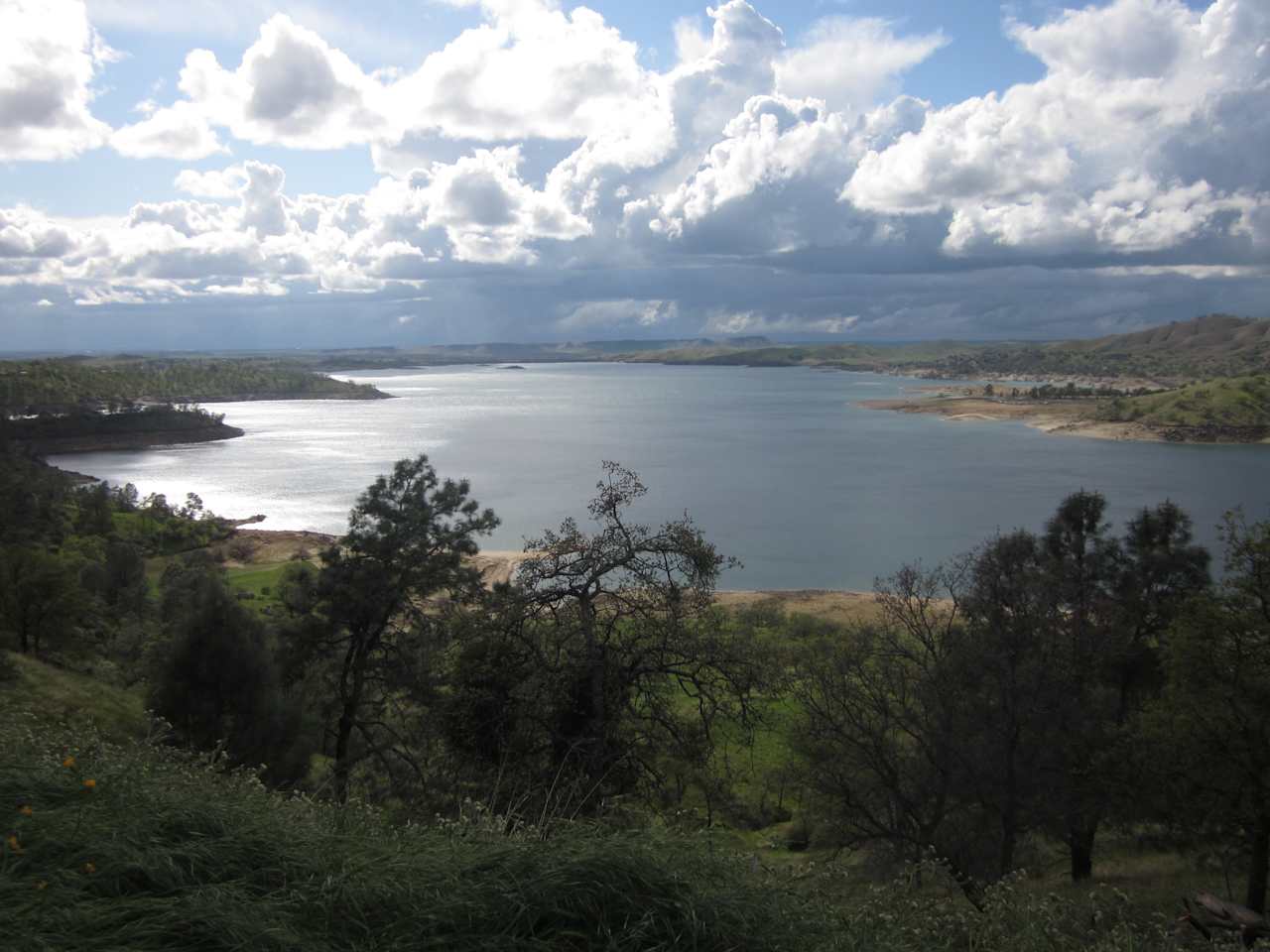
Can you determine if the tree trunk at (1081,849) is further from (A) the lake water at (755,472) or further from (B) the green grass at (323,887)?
(A) the lake water at (755,472)

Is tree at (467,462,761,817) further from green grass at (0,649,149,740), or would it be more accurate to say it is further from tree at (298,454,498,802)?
green grass at (0,649,149,740)

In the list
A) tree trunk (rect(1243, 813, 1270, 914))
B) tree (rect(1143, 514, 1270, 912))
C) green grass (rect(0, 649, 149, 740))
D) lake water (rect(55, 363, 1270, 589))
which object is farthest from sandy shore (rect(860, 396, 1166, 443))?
green grass (rect(0, 649, 149, 740))

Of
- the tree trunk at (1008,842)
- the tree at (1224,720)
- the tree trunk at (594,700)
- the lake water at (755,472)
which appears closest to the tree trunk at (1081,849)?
the tree at (1224,720)

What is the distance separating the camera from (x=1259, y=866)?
880 centimetres

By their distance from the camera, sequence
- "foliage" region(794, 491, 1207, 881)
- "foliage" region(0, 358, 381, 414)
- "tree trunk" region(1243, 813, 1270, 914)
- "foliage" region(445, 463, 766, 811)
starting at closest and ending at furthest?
"foliage" region(445, 463, 766, 811), "tree trunk" region(1243, 813, 1270, 914), "foliage" region(794, 491, 1207, 881), "foliage" region(0, 358, 381, 414)

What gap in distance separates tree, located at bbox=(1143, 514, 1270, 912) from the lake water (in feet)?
47.4

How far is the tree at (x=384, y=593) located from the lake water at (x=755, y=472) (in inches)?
308

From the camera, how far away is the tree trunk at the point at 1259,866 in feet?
28.7

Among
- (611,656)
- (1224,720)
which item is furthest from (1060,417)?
(611,656)

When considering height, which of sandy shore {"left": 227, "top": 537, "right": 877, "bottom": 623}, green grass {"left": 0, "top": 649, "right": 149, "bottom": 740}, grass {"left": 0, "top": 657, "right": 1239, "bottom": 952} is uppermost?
grass {"left": 0, "top": 657, "right": 1239, "bottom": 952}

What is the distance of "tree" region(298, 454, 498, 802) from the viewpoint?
41.0 feet

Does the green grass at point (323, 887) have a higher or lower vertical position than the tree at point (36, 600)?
higher

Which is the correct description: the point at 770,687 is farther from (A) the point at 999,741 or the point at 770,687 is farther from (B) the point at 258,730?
(B) the point at 258,730

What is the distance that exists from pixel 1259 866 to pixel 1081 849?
2.19 metres
